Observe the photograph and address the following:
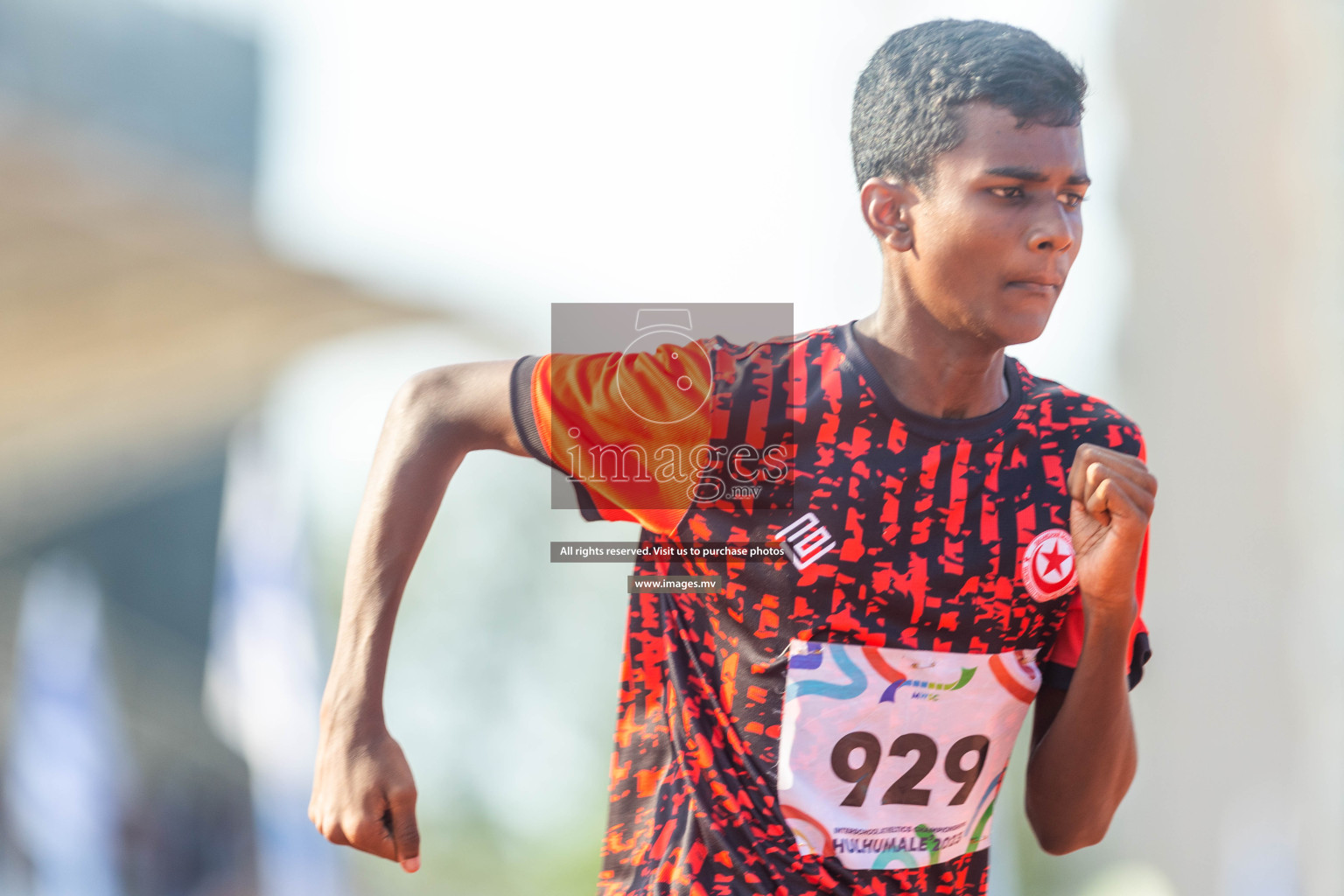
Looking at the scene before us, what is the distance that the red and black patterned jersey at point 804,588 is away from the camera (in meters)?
1.26

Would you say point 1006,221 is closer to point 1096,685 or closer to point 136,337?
point 1096,685

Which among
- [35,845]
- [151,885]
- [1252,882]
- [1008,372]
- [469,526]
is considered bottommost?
[151,885]

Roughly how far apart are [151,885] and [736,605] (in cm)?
349

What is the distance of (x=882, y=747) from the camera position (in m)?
1.28

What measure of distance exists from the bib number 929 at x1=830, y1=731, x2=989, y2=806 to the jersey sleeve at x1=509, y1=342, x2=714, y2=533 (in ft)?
1.23

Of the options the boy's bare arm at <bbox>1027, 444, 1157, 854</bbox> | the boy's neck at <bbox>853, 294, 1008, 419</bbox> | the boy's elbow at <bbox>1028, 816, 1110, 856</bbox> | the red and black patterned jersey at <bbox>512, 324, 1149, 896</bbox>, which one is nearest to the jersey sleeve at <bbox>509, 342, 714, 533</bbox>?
the red and black patterned jersey at <bbox>512, 324, 1149, 896</bbox>

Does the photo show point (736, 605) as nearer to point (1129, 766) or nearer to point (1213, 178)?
point (1129, 766)

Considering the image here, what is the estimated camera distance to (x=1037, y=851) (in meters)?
3.15

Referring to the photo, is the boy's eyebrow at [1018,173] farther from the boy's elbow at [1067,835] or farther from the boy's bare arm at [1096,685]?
the boy's elbow at [1067,835]

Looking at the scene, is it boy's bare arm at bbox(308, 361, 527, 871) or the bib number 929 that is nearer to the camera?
boy's bare arm at bbox(308, 361, 527, 871)

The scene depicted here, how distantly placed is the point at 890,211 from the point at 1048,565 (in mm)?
537

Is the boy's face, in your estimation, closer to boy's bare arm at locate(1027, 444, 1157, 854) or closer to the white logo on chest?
boy's bare arm at locate(1027, 444, 1157, 854)

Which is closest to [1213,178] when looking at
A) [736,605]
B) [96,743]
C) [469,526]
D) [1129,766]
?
[1129,766]

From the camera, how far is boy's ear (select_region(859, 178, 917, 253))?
136cm
